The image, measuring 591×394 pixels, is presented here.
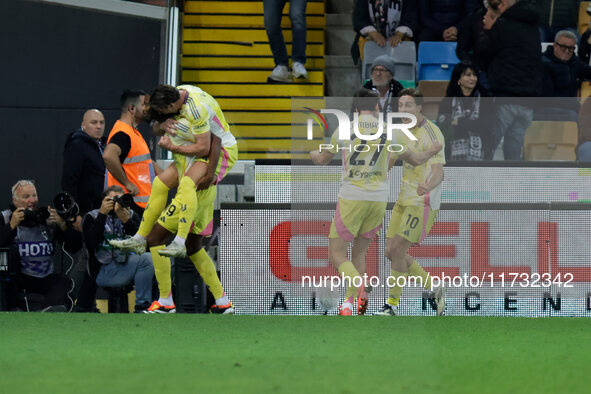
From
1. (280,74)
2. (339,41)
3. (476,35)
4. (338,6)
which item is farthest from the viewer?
(338,6)

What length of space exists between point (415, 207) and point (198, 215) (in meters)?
1.96

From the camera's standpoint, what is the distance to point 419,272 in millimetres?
8539

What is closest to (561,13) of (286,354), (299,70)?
(299,70)

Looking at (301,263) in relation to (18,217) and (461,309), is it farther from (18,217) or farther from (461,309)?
(18,217)

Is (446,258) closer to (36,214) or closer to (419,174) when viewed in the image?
(419,174)

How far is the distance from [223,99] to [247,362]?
6573 millimetres

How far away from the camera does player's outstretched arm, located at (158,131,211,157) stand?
7.52 meters

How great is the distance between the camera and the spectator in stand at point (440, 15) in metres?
10.9

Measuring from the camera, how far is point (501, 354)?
5.19 m

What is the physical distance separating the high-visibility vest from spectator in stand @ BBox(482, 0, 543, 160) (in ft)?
9.49

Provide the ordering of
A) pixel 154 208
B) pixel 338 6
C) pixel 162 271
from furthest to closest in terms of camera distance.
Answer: pixel 338 6 → pixel 162 271 → pixel 154 208

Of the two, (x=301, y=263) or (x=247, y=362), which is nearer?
(x=247, y=362)

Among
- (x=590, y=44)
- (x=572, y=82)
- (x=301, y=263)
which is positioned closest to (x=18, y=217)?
(x=301, y=263)

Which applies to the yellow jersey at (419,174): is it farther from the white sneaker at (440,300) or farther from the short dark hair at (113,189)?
the short dark hair at (113,189)
